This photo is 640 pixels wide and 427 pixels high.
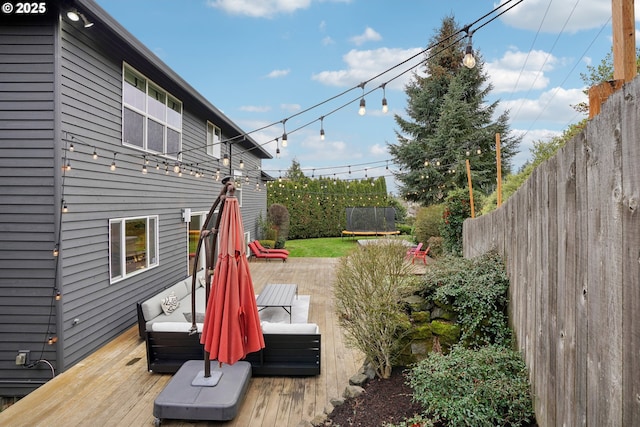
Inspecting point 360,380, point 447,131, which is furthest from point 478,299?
point 447,131

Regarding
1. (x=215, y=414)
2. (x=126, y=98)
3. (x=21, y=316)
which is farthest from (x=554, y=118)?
(x=21, y=316)

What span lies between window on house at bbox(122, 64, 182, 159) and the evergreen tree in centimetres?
1135

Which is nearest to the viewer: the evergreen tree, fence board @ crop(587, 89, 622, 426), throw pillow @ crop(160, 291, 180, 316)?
fence board @ crop(587, 89, 622, 426)

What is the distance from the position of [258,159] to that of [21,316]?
1411cm

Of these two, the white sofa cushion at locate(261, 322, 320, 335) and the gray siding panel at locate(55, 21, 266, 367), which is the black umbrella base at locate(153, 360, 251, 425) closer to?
the white sofa cushion at locate(261, 322, 320, 335)

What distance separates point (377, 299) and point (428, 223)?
1104 centimetres

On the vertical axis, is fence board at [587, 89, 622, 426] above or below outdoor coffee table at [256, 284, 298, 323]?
above

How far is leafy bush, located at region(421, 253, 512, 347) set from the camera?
3.29 metres

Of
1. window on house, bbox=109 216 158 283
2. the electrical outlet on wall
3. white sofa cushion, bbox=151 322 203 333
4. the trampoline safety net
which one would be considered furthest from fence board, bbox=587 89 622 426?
the trampoline safety net

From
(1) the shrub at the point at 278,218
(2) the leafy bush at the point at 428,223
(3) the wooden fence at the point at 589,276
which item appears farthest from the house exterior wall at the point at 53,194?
(1) the shrub at the point at 278,218

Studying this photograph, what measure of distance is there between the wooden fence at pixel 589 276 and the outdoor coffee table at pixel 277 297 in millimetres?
4449

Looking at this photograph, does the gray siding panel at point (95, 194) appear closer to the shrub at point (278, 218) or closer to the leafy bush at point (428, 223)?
the leafy bush at point (428, 223)

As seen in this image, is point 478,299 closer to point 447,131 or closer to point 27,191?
point 27,191

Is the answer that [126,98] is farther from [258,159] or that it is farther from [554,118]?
[554,118]
